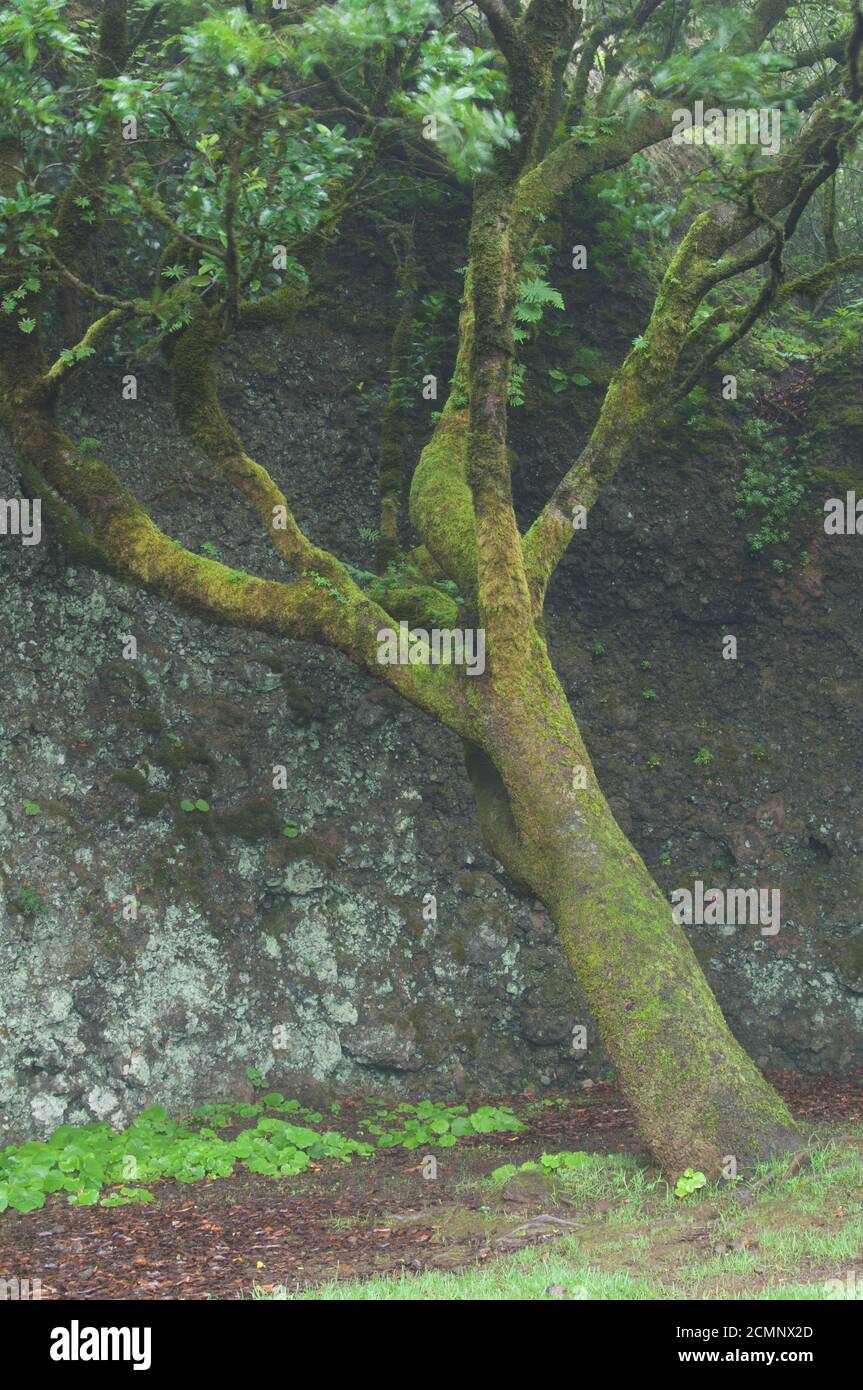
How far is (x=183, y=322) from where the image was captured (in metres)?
8.28

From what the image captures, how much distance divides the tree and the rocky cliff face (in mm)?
1345

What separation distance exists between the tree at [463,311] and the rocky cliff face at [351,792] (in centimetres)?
134

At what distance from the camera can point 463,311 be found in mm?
9320

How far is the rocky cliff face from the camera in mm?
9164

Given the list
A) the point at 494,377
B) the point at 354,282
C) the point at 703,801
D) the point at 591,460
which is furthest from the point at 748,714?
the point at 354,282

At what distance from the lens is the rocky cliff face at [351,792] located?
9164 mm

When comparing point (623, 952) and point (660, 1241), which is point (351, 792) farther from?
point (660, 1241)

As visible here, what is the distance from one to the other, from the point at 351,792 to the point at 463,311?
13.4 feet

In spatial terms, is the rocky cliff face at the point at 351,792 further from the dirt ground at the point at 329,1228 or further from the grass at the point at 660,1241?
the grass at the point at 660,1241

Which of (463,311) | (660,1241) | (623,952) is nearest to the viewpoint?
(660,1241)

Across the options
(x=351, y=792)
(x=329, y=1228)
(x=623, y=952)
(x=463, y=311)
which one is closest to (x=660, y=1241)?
(x=623, y=952)

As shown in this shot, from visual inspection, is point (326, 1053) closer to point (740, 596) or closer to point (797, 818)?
point (797, 818)

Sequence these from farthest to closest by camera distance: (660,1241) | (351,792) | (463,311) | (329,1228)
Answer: (351,792)
(463,311)
(329,1228)
(660,1241)

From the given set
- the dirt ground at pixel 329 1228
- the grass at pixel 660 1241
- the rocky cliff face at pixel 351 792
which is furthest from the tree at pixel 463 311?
the rocky cliff face at pixel 351 792
